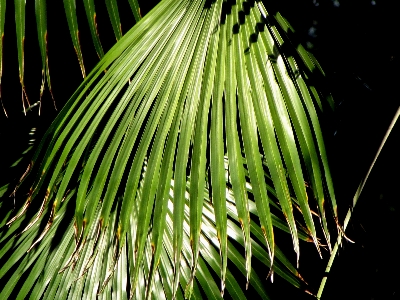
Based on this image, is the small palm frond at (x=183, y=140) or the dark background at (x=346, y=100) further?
the dark background at (x=346, y=100)

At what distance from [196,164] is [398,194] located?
38.3 inches

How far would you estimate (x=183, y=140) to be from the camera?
0.72m

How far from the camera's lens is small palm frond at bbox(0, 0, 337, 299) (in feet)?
2.28

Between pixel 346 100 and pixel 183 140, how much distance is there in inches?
18.0

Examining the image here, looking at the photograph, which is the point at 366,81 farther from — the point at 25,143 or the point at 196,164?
the point at 25,143

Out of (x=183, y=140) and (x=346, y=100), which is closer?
(x=183, y=140)

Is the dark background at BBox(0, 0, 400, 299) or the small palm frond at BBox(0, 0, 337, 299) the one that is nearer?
the small palm frond at BBox(0, 0, 337, 299)

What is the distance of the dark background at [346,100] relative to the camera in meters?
0.91

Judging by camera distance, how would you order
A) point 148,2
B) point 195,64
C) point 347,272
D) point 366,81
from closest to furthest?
point 195,64 → point 366,81 → point 148,2 → point 347,272

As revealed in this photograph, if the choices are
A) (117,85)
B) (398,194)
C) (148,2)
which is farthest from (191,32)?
(398,194)

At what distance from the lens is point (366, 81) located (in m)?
1.02

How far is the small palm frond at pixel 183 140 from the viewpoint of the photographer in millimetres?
695

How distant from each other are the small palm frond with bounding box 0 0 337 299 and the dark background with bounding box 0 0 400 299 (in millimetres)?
96

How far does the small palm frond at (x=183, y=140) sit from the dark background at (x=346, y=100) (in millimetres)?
96
